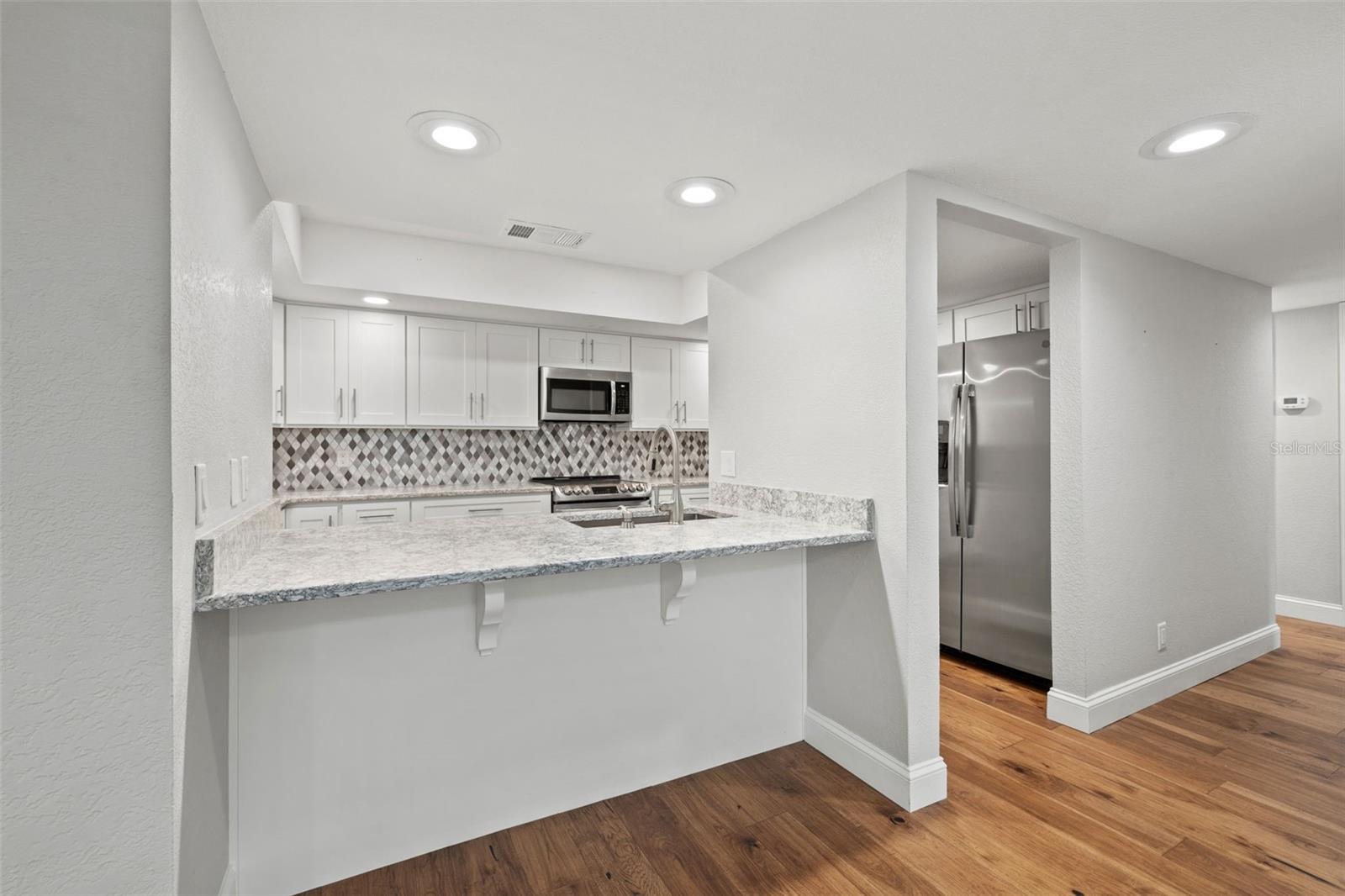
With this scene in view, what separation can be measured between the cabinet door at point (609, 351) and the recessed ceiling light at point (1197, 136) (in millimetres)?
3216

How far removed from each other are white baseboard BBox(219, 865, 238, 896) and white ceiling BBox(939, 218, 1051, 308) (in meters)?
3.11

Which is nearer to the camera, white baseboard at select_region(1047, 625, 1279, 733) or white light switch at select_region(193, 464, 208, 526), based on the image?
white light switch at select_region(193, 464, 208, 526)

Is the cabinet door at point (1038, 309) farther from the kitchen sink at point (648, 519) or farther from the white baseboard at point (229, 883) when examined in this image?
the white baseboard at point (229, 883)

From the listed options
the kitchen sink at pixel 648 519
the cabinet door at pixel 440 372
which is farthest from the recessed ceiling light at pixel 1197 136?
the cabinet door at pixel 440 372

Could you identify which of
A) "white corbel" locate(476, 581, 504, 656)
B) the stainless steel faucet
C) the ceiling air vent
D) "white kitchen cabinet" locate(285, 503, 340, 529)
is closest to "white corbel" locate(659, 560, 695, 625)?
the stainless steel faucet

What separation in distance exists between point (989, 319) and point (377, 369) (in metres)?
3.87

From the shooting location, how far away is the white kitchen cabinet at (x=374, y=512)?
11.7 feet

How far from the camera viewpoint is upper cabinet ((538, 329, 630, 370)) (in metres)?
4.29

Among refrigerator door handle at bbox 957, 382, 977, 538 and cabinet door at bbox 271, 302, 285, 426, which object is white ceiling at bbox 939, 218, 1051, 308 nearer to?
refrigerator door handle at bbox 957, 382, 977, 538

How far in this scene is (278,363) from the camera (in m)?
3.55

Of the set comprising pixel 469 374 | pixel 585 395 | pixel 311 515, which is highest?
pixel 469 374

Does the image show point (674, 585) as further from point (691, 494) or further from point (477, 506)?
point (691, 494)

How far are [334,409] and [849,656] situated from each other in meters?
3.23

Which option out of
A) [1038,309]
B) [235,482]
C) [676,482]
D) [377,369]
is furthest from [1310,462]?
[377,369]
